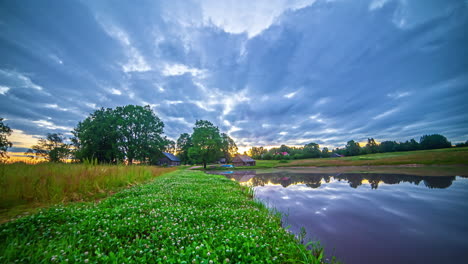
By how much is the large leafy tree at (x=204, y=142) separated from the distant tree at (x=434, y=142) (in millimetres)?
83453

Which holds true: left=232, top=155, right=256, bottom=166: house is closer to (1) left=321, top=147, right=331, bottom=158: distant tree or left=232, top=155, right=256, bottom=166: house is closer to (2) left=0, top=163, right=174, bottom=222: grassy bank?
(1) left=321, top=147, right=331, bottom=158: distant tree

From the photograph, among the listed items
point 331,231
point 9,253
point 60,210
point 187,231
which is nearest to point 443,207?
point 331,231

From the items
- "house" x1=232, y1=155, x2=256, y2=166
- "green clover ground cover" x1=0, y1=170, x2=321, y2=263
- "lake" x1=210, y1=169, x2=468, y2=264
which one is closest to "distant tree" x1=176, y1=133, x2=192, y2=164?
"house" x1=232, y1=155, x2=256, y2=166

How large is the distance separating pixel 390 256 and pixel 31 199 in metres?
13.5

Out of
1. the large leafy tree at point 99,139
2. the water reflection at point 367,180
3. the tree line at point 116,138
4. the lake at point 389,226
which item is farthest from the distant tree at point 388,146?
the large leafy tree at point 99,139

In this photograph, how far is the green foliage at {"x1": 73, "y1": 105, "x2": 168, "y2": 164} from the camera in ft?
117

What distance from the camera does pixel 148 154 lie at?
133ft

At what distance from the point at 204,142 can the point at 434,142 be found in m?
90.7

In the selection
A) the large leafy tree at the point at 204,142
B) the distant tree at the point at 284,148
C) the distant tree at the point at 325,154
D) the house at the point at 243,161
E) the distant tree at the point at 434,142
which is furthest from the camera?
the distant tree at the point at 284,148

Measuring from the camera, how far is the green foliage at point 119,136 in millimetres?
35688

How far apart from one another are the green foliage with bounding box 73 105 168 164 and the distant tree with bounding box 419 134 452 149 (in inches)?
3941

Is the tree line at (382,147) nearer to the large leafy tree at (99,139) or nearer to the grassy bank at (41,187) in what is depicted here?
the large leafy tree at (99,139)

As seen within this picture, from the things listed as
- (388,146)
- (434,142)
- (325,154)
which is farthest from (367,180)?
(388,146)

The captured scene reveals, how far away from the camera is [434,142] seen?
2431 inches
